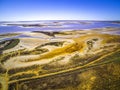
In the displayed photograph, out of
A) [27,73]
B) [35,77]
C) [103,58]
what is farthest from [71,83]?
[103,58]

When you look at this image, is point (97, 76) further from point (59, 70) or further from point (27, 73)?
point (27, 73)

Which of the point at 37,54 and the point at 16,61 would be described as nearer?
the point at 16,61

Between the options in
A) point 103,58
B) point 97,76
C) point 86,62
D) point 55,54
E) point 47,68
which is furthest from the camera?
point 55,54

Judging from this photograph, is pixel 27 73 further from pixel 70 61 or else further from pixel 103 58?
pixel 103 58

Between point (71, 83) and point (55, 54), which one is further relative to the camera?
point (55, 54)

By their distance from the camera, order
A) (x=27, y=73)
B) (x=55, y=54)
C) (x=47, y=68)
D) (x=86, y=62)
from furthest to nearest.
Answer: (x=55, y=54) < (x=86, y=62) < (x=47, y=68) < (x=27, y=73)

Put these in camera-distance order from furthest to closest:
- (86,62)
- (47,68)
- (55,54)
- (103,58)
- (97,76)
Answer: (55,54) → (103,58) → (86,62) → (47,68) → (97,76)

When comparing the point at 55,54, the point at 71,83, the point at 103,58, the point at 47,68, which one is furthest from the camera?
the point at 55,54

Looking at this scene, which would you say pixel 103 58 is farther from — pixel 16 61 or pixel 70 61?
pixel 16 61

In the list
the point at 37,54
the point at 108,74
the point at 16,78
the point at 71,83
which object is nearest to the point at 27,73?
the point at 16,78
